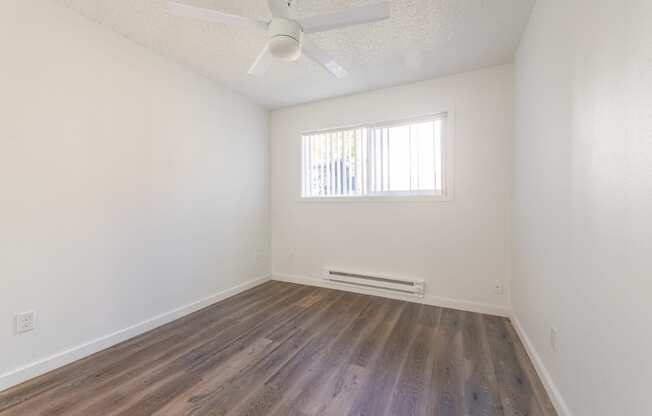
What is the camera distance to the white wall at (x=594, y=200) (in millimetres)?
802

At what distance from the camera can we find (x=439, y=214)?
2.81 meters

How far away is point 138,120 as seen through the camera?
222 cm

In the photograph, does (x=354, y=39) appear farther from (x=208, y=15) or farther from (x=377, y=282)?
(x=377, y=282)

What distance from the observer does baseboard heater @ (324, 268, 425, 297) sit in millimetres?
2875

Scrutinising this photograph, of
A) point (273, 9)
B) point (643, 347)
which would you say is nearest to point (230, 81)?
point (273, 9)

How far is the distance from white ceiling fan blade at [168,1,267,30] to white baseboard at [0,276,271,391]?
2.30 m

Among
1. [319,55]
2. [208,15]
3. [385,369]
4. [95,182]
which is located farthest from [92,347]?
[319,55]

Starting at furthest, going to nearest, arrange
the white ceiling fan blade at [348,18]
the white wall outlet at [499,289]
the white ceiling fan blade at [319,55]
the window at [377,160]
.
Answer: the window at [377,160] → the white wall outlet at [499,289] → the white ceiling fan blade at [319,55] → the white ceiling fan blade at [348,18]

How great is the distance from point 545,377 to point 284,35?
247 cm

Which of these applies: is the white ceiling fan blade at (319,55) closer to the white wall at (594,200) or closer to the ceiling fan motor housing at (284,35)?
the ceiling fan motor housing at (284,35)

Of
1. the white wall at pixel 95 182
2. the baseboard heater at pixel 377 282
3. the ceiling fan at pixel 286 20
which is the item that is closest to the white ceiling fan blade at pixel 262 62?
the ceiling fan at pixel 286 20

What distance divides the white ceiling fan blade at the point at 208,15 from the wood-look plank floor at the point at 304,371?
6.94 feet

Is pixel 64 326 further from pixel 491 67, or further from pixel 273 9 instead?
pixel 491 67

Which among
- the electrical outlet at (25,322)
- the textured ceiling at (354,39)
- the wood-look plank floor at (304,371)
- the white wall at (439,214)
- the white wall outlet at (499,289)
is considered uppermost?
the textured ceiling at (354,39)
